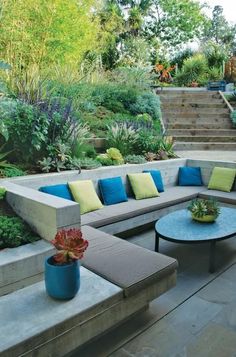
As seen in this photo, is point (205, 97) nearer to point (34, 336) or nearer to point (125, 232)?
point (125, 232)

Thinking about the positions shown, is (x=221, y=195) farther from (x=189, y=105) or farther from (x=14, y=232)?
(x=189, y=105)

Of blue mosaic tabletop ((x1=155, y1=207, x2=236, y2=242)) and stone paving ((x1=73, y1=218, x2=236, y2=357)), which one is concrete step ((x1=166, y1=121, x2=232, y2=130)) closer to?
blue mosaic tabletop ((x1=155, y1=207, x2=236, y2=242))

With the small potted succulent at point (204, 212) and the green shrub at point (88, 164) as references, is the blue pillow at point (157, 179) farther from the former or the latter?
the small potted succulent at point (204, 212)

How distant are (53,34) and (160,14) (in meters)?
13.4

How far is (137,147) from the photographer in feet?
18.4

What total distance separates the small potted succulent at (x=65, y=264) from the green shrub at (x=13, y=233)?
679 millimetres

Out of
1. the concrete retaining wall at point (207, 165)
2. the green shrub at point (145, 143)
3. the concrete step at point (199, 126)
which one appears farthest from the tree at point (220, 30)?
the concrete retaining wall at point (207, 165)

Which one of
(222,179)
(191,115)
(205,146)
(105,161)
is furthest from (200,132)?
(105,161)

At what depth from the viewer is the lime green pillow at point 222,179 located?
4.93 m

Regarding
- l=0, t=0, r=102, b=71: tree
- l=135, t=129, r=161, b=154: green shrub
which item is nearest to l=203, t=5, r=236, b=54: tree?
l=0, t=0, r=102, b=71: tree

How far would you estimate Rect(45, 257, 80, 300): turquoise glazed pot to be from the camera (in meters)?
1.87

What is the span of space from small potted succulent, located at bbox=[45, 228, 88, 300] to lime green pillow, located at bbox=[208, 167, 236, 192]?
3.59 m

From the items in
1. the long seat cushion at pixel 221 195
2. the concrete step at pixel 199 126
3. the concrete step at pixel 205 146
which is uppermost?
the concrete step at pixel 199 126

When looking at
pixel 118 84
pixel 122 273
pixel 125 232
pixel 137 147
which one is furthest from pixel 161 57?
pixel 122 273
